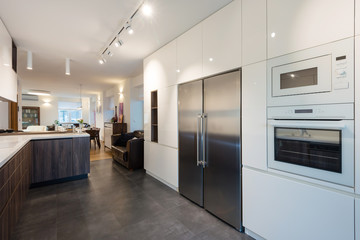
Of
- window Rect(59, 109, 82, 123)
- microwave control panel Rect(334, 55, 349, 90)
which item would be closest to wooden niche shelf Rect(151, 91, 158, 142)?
microwave control panel Rect(334, 55, 349, 90)

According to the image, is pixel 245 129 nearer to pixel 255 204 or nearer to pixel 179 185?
pixel 255 204

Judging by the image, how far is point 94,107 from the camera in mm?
11281

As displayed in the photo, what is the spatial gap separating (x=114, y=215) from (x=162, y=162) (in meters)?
1.28

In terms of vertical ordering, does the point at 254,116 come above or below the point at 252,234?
above

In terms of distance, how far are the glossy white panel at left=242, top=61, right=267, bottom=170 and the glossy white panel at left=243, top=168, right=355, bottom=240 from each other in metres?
0.17

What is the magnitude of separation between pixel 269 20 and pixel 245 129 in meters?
1.12

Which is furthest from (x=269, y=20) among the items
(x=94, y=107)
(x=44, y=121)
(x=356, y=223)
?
(x=44, y=121)

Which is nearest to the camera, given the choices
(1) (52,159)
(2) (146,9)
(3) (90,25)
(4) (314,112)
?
(4) (314,112)

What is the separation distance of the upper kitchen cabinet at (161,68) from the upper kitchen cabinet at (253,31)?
1.40m

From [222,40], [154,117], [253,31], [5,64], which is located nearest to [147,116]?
[154,117]

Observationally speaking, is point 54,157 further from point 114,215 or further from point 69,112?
point 69,112

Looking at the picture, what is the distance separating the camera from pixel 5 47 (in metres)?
2.56

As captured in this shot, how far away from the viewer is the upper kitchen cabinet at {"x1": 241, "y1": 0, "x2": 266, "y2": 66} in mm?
1691

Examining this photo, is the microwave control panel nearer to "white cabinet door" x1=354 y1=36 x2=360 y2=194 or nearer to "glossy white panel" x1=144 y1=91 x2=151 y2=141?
"white cabinet door" x1=354 y1=36 x2=360 y2=194
